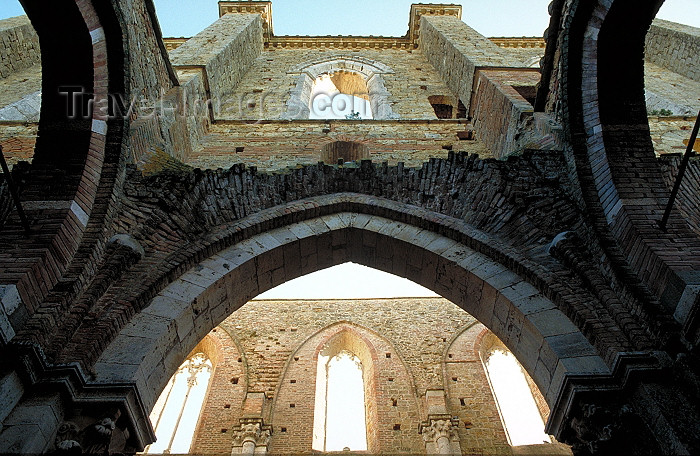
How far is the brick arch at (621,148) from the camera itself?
3854 millimetres

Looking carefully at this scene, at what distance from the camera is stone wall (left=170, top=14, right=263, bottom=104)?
33.9 feet

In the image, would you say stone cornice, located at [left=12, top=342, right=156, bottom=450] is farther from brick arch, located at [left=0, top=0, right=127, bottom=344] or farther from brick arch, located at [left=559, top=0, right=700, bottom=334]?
brick arch, located at [left=559, top=0, right=700, bottom=334]

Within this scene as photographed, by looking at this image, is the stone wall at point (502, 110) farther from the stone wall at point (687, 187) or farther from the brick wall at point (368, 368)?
the brick wall at point (368, 368)

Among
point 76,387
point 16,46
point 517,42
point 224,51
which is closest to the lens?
point 76,387

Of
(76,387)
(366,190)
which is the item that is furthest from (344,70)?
(76,387)

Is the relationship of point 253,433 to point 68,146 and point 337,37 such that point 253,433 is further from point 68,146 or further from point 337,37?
point 337,37

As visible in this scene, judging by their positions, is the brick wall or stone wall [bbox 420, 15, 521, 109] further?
stone wall [bbox 420, 15, 521, 109]

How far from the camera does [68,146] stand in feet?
15.6

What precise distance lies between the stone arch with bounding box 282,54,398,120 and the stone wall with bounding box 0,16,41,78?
20.1 feet

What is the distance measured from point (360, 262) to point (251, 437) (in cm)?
414

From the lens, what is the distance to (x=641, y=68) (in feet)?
16.9

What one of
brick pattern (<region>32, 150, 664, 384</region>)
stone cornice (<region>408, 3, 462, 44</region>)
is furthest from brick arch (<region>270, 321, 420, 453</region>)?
stone cornice (<region>408, 3, 462, 44</region>)

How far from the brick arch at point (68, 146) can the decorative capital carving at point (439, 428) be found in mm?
5936

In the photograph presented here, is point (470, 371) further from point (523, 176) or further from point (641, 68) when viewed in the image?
point (641, 68)
